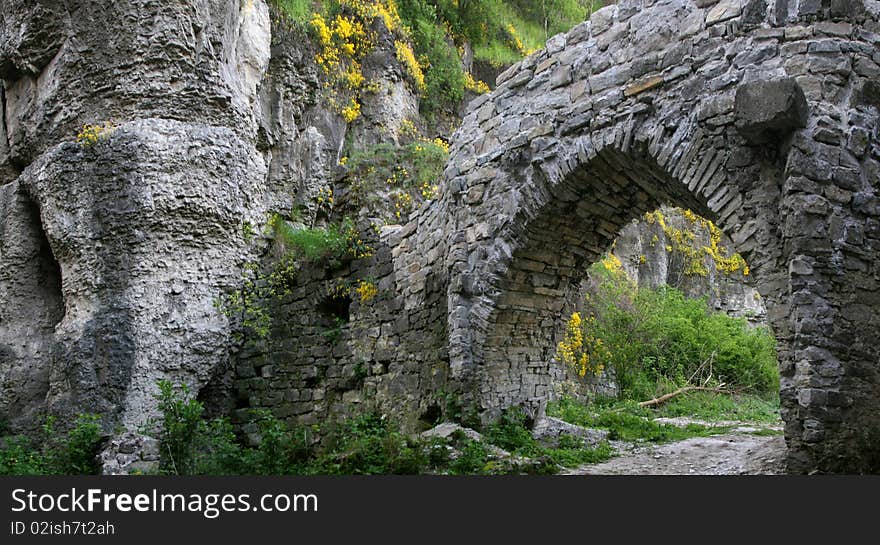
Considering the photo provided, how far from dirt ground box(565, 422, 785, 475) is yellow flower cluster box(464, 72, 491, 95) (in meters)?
8.37

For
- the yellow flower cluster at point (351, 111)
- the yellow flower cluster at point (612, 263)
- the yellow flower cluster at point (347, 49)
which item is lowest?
the yellow flower cluster at point (612, 263)

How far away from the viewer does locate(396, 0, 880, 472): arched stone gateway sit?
456 centimetres

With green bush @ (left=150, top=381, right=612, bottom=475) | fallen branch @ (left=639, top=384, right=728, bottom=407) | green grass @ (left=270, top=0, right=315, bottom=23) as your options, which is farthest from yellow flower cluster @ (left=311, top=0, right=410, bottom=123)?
fallen branch @ (left=639, top=384, right=728, bottom=407)

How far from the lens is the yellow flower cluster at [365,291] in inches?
320

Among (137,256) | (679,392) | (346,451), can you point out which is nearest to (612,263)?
(679,392)

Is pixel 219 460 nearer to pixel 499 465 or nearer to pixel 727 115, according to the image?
pixel 499 465

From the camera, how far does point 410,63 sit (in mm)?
12844

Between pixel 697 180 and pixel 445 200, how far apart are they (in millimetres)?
2811

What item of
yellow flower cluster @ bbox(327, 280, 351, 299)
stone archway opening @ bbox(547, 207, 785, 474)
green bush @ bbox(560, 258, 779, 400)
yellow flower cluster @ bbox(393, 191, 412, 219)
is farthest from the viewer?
green bush @ bbox(560, 258, 779, 400)

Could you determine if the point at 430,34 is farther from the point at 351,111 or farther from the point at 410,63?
the point at 351,111

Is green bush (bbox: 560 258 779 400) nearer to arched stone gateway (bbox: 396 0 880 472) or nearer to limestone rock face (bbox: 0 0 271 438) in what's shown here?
arched stone gateway (bbox: 396 0 880 472)

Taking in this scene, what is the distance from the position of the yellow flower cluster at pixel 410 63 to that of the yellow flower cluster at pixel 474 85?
917 mm

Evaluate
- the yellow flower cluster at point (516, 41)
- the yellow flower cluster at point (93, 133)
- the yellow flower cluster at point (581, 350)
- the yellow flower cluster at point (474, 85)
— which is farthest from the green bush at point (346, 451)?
the yellow flower cluster at point (516, 41)

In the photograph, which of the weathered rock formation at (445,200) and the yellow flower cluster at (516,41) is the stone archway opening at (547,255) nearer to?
the weathered rock formation at (445,200)
